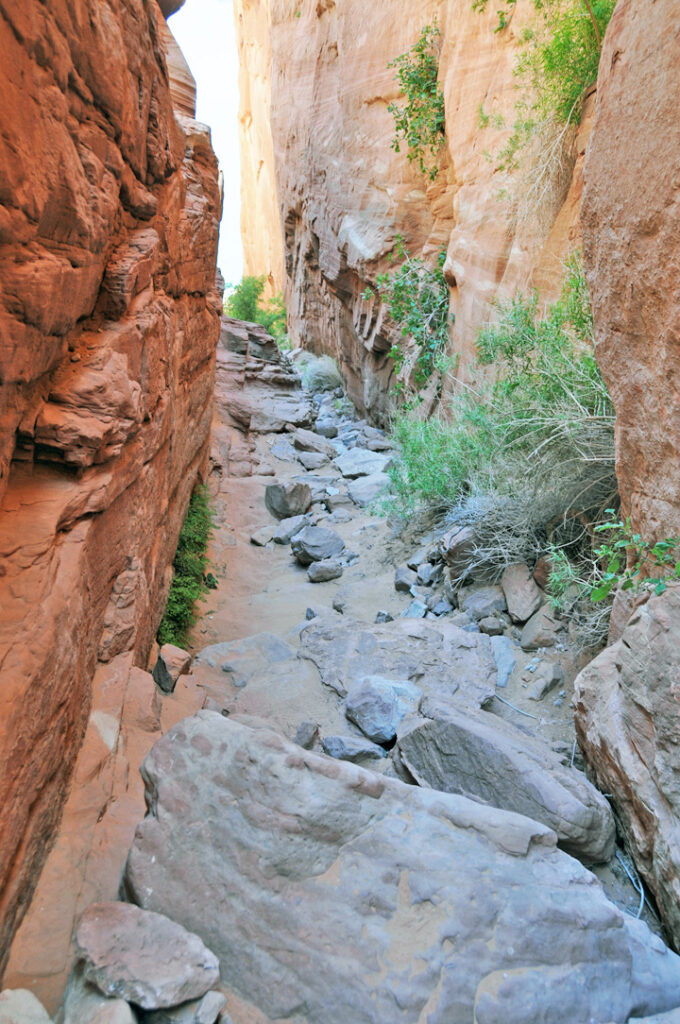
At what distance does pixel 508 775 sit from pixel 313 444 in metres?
9.15

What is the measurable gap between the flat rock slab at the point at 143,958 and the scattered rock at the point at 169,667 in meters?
2.12

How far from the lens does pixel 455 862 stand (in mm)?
1941

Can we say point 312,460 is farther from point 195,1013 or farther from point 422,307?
point 195,1013

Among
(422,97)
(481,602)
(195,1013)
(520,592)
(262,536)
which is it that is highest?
(422,97)

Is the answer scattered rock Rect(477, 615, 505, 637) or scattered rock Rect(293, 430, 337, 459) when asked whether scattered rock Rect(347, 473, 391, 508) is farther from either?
scattered rock Rect(477, 615, 505, 637)

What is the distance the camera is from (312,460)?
10.8 m

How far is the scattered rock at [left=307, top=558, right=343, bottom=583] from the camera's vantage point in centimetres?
657

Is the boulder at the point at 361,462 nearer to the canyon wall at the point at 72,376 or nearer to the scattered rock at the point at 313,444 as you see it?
the scattered rock at the point at 313,444

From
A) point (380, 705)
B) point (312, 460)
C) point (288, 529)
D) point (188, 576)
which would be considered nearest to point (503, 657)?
point (380, 705)

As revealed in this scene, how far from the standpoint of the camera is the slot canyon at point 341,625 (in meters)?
1.79

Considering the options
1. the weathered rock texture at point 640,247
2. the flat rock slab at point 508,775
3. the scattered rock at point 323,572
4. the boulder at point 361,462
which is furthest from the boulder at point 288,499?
the weathered rock texture at point 640,247

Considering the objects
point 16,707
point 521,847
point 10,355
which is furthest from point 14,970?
point 10,355

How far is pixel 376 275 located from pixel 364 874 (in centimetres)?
1011

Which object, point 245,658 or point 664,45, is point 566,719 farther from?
point 664,45
